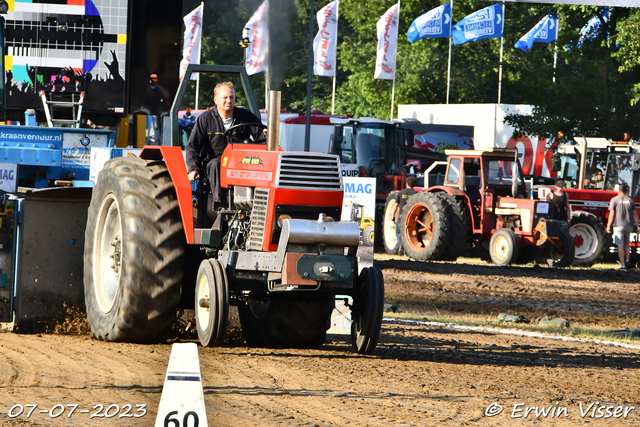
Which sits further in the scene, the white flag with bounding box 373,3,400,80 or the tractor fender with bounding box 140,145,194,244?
Result: the white flag with bounding box 373,3,400,80

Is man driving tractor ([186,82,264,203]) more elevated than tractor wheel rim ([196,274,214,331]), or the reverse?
man driving tractor ([186,82,264,203])

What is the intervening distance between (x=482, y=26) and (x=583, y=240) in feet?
53.0

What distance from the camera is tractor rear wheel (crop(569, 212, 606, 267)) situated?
1939 centimetres

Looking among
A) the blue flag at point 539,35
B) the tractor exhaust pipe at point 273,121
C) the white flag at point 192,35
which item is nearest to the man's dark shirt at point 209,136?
the tractor exhaust pipe at point 273,121

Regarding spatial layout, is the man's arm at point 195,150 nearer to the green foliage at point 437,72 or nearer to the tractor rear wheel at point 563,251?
the tractor rear wheel at point 563,251

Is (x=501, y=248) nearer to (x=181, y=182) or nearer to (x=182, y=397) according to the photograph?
(x=181, y=182)

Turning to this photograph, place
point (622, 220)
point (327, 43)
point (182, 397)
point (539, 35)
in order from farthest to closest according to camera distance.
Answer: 1. point (539, 35)
2. point (327, 43)
3. point (622, 220)
4. point (182, 397)

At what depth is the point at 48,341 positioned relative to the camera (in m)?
7.09

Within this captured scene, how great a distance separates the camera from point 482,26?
34.0 meters

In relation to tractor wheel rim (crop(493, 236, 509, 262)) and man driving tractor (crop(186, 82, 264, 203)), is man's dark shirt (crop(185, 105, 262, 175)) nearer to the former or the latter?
man driving tractor (crop(186, 82, 264, 203))

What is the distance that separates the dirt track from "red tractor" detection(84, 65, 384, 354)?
0.29 m

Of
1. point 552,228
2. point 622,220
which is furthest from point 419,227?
point 622,220

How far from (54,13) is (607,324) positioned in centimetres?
785

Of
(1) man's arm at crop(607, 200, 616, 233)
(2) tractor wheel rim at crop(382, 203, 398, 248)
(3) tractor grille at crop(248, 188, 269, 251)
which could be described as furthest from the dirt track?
(2) tractor wheel rim at crop(382, 203, 398, 248)
